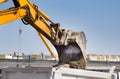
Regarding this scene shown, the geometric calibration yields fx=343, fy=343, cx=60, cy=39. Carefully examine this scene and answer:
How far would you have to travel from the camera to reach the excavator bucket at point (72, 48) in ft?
39.1

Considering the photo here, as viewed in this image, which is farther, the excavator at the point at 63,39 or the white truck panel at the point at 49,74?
the excavator at the point at 63,39

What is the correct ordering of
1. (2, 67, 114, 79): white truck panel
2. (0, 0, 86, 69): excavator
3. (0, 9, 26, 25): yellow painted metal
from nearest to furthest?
(2, 67, 114, 79): white truck panel → (0, 9, 26, 25): yellow painted metal → (0, 0, 86, 69): excavator

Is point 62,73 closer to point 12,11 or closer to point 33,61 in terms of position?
point 12,11

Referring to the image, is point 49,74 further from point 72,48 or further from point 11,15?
point 72,48

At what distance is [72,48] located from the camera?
12.0m

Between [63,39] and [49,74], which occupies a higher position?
[63,39]

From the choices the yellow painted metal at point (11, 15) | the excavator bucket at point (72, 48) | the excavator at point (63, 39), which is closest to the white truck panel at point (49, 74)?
the yellow painted metal at point (11, 15)

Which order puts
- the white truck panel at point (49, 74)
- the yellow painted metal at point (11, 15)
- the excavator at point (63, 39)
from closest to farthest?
the white truck panel at point (49, 74) → the yellow painted metal at point (11, 15) → the excavator at point (63, 39)

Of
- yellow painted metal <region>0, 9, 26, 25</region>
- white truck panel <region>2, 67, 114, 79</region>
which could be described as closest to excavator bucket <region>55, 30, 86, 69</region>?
yellow painted metal <region>0, 9, 26, 25</region>

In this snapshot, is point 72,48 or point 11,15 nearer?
point 11,15

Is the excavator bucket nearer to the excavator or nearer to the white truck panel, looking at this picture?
the excavator

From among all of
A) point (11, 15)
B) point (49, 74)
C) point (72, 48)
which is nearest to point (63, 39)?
point (72, 48)

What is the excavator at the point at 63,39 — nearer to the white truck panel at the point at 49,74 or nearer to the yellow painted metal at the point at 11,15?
the yellow painted metal at the point at 11,15

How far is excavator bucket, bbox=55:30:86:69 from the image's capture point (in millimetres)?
11922
